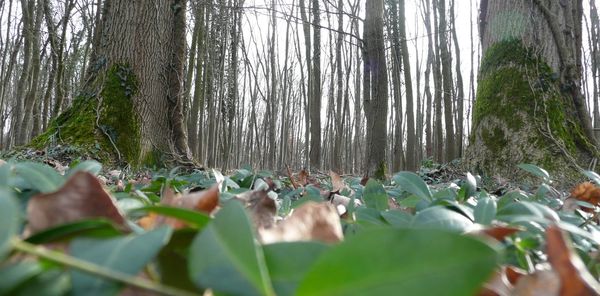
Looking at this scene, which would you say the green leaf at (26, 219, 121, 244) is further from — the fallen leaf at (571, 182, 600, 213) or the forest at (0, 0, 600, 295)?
the fallen leaf at (571, 182, 600, 213)

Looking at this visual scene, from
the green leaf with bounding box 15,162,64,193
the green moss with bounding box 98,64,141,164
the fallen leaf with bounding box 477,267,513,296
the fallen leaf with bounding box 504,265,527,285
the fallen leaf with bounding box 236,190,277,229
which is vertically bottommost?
the fallen leaf with bounding box 504,265,527,285

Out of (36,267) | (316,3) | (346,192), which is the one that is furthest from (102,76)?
(316,3)

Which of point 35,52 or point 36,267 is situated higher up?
point 35,52

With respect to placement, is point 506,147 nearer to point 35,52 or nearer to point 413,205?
point 413,205

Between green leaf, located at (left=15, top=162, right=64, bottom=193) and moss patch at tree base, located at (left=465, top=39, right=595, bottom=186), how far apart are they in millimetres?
2681

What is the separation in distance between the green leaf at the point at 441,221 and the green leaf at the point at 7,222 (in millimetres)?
306

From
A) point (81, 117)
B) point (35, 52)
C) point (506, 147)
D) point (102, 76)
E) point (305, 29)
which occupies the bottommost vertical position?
point (506, 147)

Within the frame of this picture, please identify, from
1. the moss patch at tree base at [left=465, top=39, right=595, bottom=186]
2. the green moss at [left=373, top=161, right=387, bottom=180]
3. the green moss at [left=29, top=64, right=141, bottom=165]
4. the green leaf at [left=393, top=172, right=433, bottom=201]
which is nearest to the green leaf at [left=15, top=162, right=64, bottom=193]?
the green leaf at [left=393, top=172, right=433, bottom=201]

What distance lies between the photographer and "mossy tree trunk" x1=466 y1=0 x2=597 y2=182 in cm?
280

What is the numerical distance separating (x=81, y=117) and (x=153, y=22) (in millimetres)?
931

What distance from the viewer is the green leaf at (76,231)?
0.82 feet

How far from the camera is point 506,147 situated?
→ 290 centimetres

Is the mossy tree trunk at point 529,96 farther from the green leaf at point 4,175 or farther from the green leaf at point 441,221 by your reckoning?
the green leaf at point 4,175

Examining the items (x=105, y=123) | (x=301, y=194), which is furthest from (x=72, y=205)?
(x=105, y=123)
